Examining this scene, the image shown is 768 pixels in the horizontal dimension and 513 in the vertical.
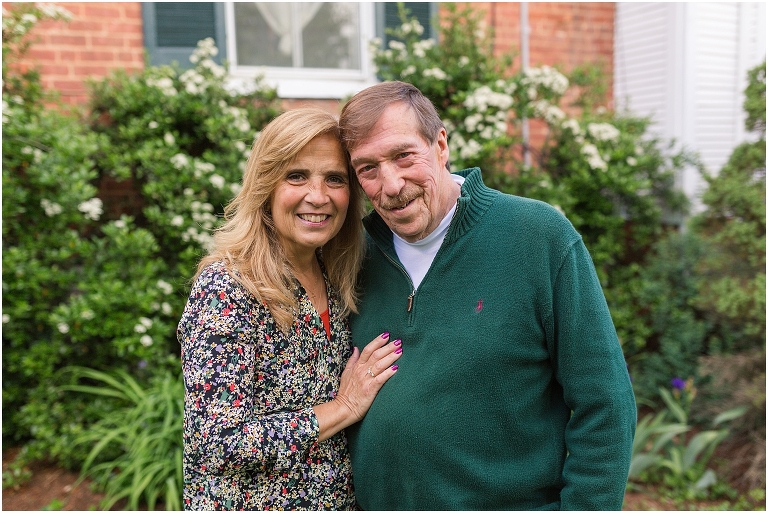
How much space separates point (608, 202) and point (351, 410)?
159 inches

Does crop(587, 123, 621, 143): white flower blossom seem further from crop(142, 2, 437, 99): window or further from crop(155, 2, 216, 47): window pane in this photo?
crop(155, 2, 216, 47): window pane

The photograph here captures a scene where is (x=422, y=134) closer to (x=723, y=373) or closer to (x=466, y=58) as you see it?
(x=466, y=58)

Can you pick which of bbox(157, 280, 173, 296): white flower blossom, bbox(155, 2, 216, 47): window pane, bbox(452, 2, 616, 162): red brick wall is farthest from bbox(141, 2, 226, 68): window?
bbox(452, 2, 616, 162): red brick wall

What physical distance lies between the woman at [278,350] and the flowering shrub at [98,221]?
1972 millimetres

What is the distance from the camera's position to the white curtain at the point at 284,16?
5199 millimetres

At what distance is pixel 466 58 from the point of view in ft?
16.6

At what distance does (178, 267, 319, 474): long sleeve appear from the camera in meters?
1.79

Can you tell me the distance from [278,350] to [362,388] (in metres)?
0.31

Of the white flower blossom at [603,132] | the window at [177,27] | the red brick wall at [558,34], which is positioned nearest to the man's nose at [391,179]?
the window at [177,27]

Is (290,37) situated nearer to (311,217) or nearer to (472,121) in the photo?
(472,121)

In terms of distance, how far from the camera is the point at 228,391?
1.80 m

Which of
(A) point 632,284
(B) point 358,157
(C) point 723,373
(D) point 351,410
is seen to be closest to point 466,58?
(A) point 632,284

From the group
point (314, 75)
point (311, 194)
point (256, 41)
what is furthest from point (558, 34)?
point (311, 194)

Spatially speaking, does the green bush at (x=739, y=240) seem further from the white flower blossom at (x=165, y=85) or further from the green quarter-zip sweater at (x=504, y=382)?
the white flower blossom at (x=165, y=85)
